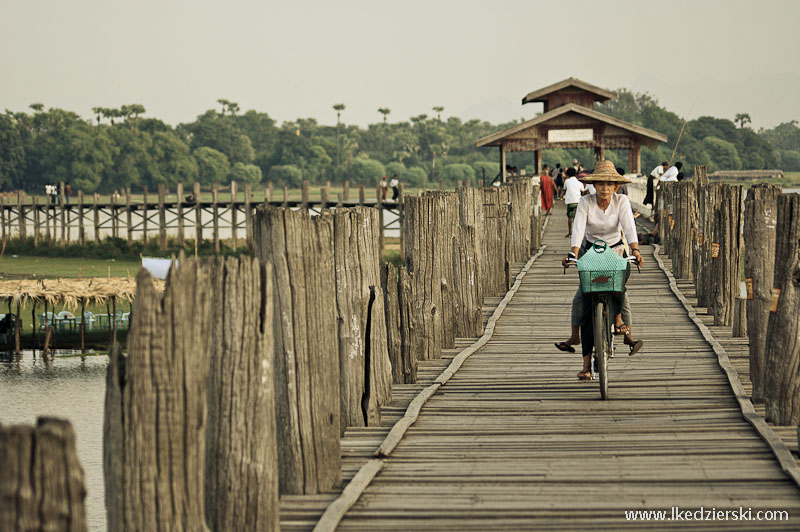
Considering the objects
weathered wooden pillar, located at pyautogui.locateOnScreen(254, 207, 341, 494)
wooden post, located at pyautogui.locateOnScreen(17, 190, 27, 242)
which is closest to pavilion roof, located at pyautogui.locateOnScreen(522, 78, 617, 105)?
wooden post, located at pyautogui.locateOnScreen(17, 190, 27, 242)

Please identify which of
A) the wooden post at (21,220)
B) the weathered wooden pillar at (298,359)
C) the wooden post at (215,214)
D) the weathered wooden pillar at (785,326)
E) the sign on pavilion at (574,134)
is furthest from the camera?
the wooden post at (21,220)

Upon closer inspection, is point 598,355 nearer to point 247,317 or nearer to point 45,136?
point 247,317

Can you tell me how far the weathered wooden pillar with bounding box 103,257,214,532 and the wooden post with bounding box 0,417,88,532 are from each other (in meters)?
0.79

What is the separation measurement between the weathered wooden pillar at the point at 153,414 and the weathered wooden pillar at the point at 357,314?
2.88 meters

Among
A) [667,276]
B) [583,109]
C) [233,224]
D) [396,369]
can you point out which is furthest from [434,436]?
[233,224]

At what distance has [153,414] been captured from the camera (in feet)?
14.8

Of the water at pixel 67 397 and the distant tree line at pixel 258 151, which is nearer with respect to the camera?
the water at pixel 67 397

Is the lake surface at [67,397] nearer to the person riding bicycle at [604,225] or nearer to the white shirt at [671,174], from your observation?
the white shirt at [671,174]

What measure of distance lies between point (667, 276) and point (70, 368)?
1582cm

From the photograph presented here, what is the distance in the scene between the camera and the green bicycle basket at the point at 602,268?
8.05 m

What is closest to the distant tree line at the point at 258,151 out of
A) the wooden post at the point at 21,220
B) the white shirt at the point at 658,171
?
the wooden post at the point at 21,220

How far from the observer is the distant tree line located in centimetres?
11231

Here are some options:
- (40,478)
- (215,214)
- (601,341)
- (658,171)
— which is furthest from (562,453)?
(215,214)

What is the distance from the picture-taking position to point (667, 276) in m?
17.6
